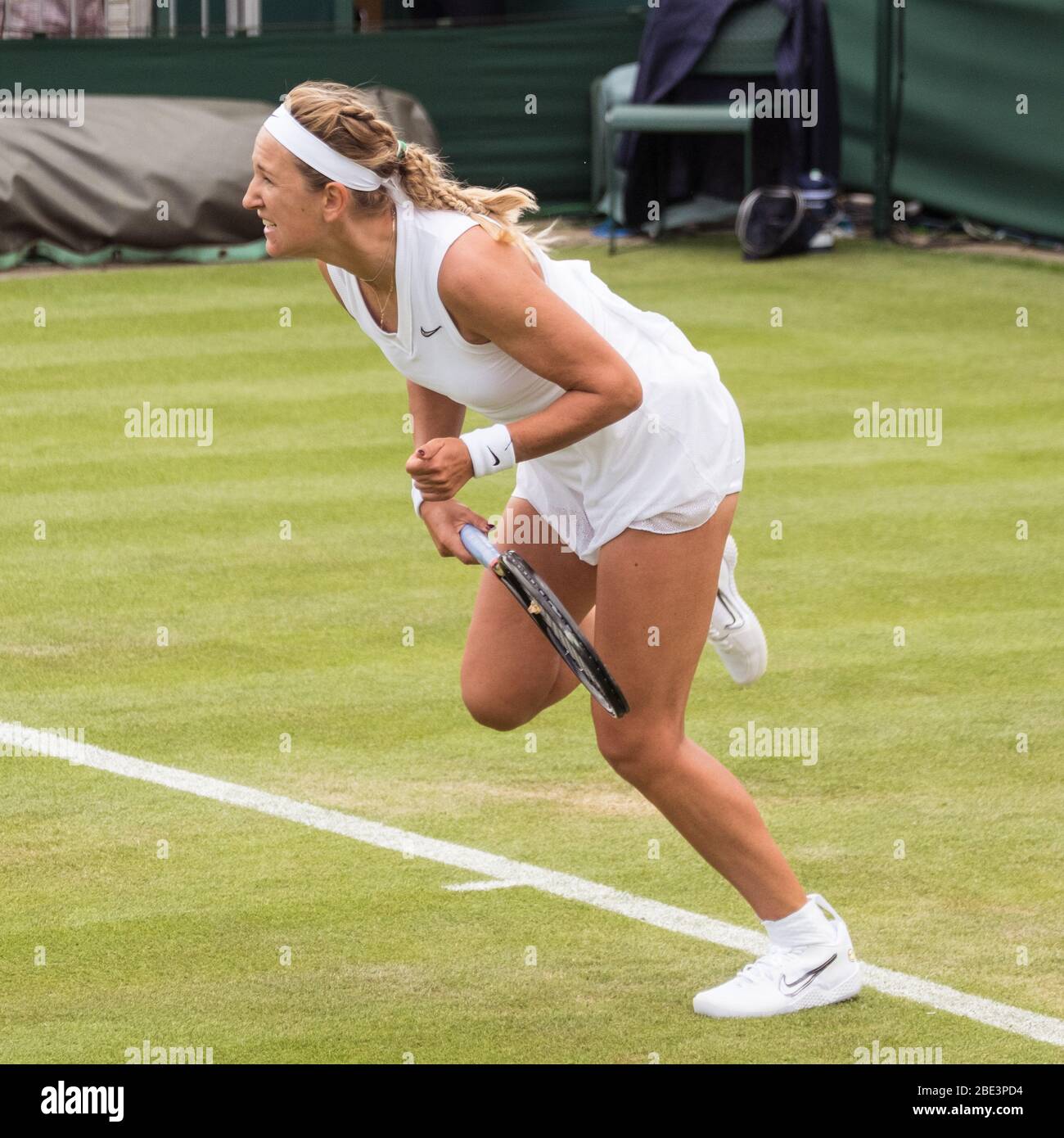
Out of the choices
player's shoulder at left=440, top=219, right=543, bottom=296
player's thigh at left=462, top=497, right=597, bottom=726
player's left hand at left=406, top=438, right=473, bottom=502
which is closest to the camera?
player's shoulder at left=440, top=219, right=543, bottom=296

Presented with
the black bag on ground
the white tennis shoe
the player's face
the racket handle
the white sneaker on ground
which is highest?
the player's face

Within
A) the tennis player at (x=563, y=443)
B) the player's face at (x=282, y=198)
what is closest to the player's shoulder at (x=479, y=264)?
the tennis player at (x=563, y=443)

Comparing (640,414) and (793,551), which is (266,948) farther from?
(793,551)

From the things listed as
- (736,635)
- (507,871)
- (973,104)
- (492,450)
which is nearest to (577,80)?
A: (973,104)

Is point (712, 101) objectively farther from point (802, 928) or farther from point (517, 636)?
point (802, 928)

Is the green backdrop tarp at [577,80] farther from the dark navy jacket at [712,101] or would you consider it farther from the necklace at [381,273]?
the necklace at [381,273]

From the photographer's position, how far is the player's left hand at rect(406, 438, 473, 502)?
459 centimetres

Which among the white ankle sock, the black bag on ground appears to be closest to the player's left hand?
the white ankle sock

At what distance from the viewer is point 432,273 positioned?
4.56 metres

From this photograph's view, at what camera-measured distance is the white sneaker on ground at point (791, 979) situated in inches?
193

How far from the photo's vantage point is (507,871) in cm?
585

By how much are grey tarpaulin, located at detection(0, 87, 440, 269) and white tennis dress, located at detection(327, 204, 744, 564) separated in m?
12.3

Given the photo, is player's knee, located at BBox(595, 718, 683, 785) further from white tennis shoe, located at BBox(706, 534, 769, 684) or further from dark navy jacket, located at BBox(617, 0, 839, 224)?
dark navy jacket, located at BBox(617, 0, 839, 224)
